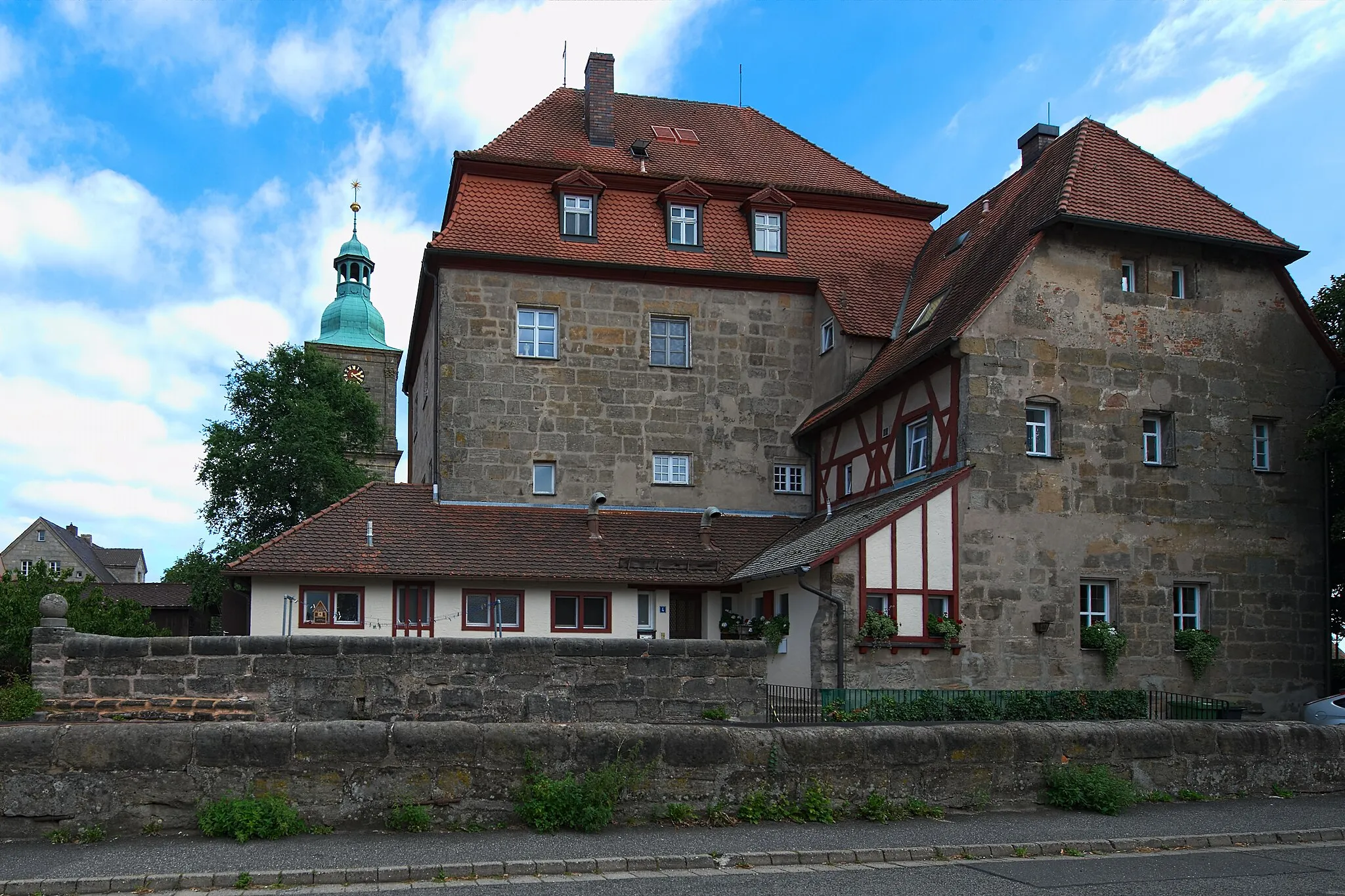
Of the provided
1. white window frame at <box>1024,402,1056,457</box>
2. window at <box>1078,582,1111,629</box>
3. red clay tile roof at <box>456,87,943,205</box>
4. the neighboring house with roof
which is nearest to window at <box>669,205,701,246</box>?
red clay tile roof at <box>456,87,943,205</box>

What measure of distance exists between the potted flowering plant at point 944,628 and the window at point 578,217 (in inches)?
472

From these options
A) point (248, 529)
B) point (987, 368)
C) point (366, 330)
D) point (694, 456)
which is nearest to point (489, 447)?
point (694, 456)

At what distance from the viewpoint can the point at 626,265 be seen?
26453mm

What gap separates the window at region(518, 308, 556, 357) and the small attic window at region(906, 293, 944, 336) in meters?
7.59

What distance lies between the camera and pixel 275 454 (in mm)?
34562

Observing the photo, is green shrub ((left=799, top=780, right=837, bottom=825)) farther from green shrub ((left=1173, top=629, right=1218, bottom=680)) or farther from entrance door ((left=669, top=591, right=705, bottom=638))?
entrance door ((left=669, top=591, right=705, bottom=638))

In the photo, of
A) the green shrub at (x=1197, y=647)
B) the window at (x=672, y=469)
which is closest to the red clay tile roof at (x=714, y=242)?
the window at (x=672, y=469)

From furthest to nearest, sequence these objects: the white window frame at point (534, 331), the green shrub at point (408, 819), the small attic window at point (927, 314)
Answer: the white window frame at point (534, 331) → the small attic window at point (927, 314) → the green shrub at point (408, 819)

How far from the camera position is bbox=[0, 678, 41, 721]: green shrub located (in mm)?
13453

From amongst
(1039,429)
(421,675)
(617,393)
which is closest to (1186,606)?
(1039,429)

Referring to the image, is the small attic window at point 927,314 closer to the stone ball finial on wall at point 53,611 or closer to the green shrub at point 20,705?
Result: the stone ball finial on wall at point 53,611

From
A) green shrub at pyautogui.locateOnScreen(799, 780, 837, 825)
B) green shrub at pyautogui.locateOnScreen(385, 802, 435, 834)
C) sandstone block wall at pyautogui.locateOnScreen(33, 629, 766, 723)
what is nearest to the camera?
green shrub at pyautogui.locateOnScreen(385, 802, 435, 834)

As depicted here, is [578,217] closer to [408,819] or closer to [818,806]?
[818,806]

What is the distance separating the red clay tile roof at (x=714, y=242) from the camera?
26156 mm
